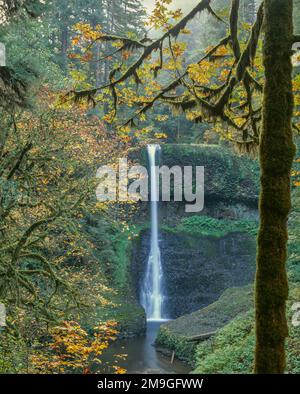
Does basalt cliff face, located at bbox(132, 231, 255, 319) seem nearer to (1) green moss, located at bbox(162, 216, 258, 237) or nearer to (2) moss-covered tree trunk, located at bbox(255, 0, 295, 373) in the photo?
(1) green moss, located at bbox(162, 216, 258, 237)

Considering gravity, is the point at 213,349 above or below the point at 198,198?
below

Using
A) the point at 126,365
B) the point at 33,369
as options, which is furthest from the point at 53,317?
the point at 126,365

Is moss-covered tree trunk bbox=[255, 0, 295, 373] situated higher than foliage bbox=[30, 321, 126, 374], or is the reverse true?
moss-covered tree trunk bbox=[255, 0, 295, 373]

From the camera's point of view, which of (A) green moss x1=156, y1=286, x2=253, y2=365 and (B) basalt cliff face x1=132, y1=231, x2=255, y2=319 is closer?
(A) green moss x1=156, y1=286, x2=253, y2=365

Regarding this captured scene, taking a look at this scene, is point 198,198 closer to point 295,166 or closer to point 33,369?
point 295,166

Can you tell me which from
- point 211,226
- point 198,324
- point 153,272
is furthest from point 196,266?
point 198,324

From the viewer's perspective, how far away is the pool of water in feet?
47.1

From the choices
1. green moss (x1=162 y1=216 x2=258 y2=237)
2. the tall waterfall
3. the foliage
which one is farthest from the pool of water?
green moss (x1=162 y1=216 x2=258 y2=237)


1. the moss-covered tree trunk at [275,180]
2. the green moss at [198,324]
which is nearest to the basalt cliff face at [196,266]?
the green moss at [198,324]

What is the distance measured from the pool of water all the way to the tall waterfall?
4.14 metres

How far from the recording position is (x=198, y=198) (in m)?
27.2

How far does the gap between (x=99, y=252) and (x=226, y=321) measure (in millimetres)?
8087

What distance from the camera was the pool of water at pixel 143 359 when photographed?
565 inches

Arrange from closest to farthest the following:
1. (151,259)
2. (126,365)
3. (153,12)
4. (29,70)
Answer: (153,12) → (29,70) → (126,365) → (151,259)
